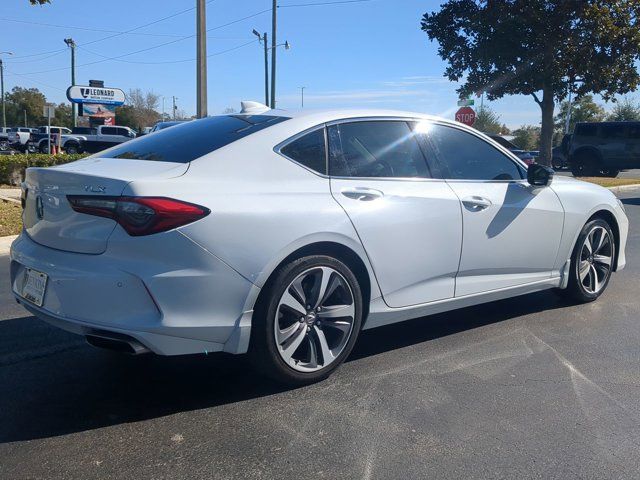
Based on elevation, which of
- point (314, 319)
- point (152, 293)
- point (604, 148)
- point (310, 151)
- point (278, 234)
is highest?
point (604, 148)

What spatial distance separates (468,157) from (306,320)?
1.90 metres

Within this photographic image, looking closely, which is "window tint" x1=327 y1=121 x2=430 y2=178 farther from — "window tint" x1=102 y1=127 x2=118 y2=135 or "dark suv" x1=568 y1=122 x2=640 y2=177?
"window tint" x1=102 y1=127 x2=118 y2=135

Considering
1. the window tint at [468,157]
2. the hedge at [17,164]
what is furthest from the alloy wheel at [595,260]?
the hedge at [17,164]

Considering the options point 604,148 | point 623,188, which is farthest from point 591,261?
point 604,148

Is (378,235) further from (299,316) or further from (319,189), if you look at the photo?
(299,316)

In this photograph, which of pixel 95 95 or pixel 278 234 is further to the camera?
pixel 95 95

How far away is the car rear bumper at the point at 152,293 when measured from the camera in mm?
3012

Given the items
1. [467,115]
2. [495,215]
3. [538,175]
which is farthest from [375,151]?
[467,115]

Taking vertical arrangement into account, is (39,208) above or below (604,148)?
below

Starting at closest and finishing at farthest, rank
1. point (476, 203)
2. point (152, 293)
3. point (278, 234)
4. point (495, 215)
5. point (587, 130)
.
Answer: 1. point (152, 293)
2. point (278, 234)
3. point (476, 203)
4. point (495, 215)
5. point (587, 130)

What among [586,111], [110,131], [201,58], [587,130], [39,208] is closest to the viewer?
[39,208]

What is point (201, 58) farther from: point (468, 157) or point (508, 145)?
point (468, 157)

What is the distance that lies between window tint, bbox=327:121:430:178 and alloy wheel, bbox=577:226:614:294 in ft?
6.68

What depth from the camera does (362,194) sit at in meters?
3.79
